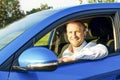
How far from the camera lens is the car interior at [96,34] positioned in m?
4.18

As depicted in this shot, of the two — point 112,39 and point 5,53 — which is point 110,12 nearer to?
point 112,39

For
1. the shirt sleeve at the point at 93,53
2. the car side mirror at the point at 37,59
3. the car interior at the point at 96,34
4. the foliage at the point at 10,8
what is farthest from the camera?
the foliage at the point at 10,8

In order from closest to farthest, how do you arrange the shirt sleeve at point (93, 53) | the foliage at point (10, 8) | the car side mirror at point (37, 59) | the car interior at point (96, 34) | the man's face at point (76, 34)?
the car side mirror at point (37, 59), the shirt sleeve at point (93, 53), the man's face at point (76, 34), the car interior at point (96, 34), the foliage at point (10, 8)

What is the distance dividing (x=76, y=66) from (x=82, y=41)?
65 centimetres

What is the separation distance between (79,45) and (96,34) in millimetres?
374

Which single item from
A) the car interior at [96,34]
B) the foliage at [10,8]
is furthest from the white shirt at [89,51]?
the foliage at [10,8]

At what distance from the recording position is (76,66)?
3.54 meters

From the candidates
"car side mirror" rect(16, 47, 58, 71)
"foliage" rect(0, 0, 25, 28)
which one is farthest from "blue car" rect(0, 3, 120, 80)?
"foliage" rect(0, 0, 25, 28)

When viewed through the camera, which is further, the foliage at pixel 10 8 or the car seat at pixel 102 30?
the foliage at pixel 10 8

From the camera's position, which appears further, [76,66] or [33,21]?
[33,21]

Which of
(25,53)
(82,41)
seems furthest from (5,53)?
(82,41)

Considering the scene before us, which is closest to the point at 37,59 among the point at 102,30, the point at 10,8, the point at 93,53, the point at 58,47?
the point at 93,53

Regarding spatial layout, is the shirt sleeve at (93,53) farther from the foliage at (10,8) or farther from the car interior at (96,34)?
the foliage at (10,8)

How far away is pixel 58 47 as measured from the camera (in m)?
4.39
